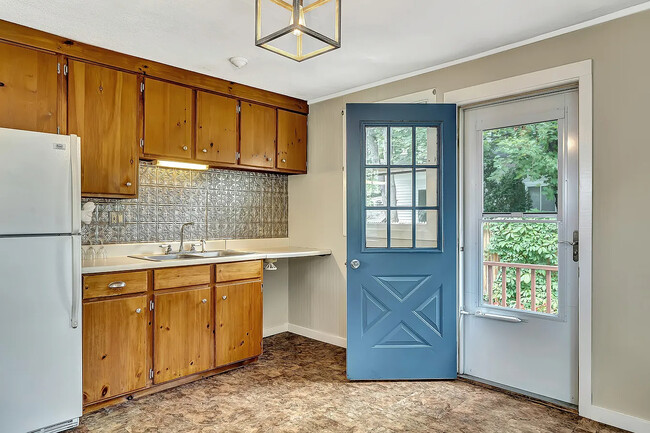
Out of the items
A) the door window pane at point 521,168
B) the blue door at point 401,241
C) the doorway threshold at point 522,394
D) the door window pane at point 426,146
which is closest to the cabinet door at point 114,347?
the blue door at point 401,241

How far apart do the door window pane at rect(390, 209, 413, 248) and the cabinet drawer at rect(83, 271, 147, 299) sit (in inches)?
71.1

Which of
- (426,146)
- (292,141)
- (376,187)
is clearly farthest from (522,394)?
(292,141)

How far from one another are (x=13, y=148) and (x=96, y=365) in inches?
53.6

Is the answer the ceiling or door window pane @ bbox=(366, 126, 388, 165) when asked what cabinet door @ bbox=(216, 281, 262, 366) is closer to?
door window pane @ bbox=(366, 126, 388, 165)

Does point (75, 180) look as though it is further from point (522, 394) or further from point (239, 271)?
point (522, 394)

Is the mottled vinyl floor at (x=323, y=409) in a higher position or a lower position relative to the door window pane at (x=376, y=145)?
lower

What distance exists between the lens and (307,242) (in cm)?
444

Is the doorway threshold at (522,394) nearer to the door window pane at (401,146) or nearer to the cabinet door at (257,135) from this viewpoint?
the door window pane at (401,146)

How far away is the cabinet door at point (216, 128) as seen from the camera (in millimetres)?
3541

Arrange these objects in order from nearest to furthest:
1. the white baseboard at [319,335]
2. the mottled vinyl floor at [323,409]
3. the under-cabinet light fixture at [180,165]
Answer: the mottled vinyl floor at [323,409] < the under-cabinet light fixture at [180,165] < the white baseboard at [319,335]

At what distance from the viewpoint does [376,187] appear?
333 cm

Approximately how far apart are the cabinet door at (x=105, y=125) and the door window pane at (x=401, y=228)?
6.40 ft

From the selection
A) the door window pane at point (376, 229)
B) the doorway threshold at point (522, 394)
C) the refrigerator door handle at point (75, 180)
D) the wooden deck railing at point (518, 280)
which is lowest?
the doorway threshold at point (522, 394)

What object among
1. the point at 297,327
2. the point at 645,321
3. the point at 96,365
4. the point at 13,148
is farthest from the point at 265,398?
the point at 645,321
